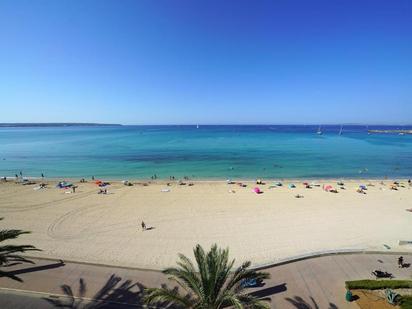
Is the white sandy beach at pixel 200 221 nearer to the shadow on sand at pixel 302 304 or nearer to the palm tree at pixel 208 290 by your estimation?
the shadow on sand at pixel 302 304

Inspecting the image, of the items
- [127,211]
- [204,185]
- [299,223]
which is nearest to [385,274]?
[299,223]

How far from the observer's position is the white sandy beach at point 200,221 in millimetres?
19922

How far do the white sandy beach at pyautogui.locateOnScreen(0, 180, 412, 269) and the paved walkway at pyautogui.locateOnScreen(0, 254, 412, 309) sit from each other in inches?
61.9

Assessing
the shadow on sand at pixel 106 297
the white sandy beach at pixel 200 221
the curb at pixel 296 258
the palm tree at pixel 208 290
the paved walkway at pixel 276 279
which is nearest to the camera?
the palm tree at pixel 208 290

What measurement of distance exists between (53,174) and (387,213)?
181 ft

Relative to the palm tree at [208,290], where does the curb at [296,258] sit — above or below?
below

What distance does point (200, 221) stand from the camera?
84.8ft

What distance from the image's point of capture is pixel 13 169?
190 feet

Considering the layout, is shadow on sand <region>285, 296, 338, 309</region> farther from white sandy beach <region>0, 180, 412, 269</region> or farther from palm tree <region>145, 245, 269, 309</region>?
white sandy beach <region>0, 180, 412, 269</region>

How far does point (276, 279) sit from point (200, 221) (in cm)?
1189

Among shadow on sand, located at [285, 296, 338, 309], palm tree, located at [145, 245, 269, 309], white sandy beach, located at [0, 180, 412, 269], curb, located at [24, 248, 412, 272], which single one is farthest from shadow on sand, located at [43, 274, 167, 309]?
shadow on sand, located at [285, 296, 338, 309]

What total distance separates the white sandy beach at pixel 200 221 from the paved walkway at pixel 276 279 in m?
1.57

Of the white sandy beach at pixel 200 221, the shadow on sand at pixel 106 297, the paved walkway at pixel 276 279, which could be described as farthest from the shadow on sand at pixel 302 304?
the shadow on sand at pixel 106 297

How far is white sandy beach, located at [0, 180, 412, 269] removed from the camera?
19.9m
